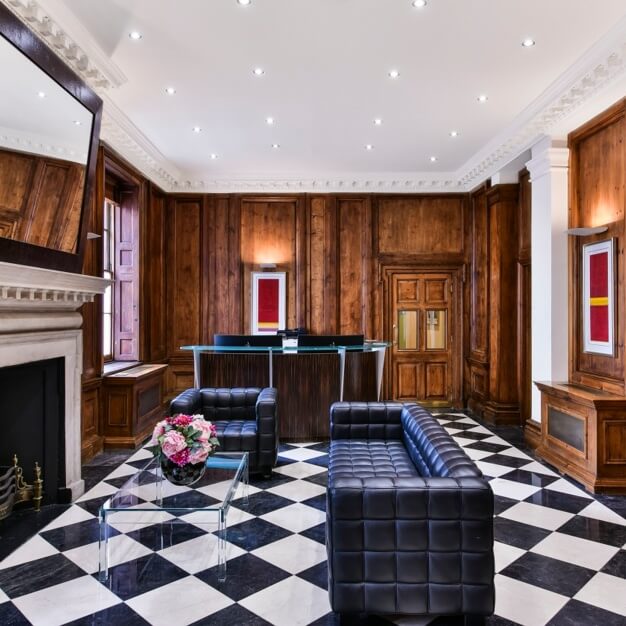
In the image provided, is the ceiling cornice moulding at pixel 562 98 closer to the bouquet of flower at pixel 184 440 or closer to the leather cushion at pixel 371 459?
the leather cushion at pixel 371 459

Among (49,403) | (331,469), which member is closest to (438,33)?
(331,469)

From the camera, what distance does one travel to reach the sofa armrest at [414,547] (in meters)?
2.24

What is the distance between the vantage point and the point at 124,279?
6.78m

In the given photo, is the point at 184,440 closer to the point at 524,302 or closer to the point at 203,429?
the point at 203,429

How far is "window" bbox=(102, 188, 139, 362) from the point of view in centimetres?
675

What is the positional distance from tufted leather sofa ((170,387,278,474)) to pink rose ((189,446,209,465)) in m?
1.15

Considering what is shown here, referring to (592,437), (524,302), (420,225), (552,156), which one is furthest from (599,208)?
(420,225)

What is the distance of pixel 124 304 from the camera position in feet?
22.2

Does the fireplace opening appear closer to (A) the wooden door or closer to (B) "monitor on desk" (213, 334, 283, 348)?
(B) "monitor on desk" (213, 334, 283, 348)

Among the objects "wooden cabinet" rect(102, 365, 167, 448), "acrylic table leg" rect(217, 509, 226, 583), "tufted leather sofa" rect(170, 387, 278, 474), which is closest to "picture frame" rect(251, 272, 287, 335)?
"wooden cabinet" rect(102, 365, 167, 448)

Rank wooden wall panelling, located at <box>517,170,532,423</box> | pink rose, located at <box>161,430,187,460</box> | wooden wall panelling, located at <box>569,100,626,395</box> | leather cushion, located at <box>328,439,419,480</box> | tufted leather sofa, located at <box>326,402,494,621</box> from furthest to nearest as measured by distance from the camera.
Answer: wooden wall panelling, located at <box>517,170,532,423</box> → wooden wall panelling, located at <box>569,100,626,395</box> → leather cushion, located at <box>328,439,419,480</box> → pink rose, located at <box>161,430,187,460</box> → tufted leather sofa, located at <box>326,402,494,621</box>

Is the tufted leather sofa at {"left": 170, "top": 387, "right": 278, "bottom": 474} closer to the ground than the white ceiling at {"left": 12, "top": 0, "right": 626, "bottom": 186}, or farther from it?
closer to the ground

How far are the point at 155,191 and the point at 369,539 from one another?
6435 mm

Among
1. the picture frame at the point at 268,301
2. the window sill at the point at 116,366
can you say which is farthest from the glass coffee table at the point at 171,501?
the picture frame at the point at 268,301
